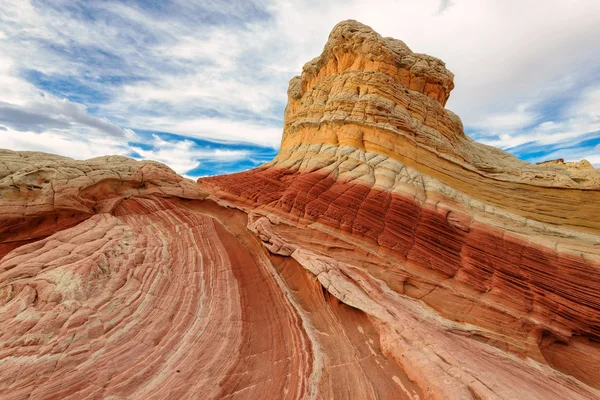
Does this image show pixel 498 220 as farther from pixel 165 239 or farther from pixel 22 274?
pixel 22 274

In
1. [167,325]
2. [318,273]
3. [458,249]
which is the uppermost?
[458,249]

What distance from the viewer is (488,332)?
798 centimetres

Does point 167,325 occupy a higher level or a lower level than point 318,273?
lower

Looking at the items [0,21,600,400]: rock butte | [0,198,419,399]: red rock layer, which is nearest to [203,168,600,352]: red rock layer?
[0,21,600,400]: rock butte

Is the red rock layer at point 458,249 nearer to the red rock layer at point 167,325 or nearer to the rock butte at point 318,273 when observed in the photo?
the rock butte at point 318,273

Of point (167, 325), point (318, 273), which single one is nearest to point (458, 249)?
point (318, 273)

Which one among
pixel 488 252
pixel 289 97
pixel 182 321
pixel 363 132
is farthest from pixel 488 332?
pixel 289 97

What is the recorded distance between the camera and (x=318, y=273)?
8211 millimetres

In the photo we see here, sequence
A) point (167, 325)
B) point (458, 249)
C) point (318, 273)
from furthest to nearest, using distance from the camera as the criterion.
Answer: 1. point (458, 249)
2. point (318, 273)
3. point (167, 325)

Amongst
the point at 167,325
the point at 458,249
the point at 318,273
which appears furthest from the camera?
the point at 458,249

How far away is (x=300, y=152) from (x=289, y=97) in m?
9.78

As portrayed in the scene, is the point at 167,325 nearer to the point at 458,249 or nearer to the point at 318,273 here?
the point at 318,273

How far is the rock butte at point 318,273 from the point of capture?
17.1ft

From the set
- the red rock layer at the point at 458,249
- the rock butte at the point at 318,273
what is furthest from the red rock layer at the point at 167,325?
the red rock layer at the point at 458,249
